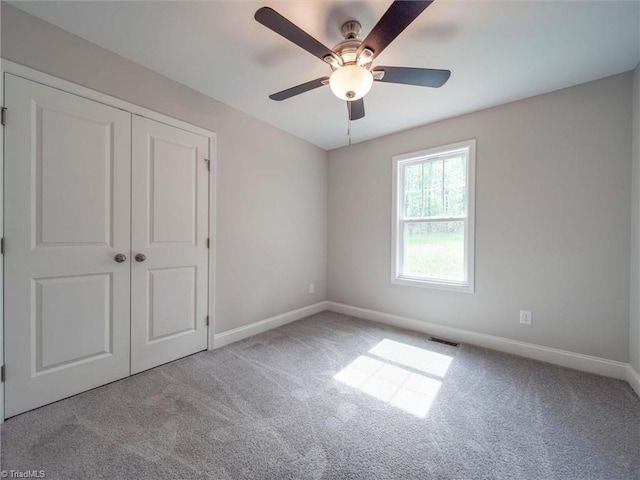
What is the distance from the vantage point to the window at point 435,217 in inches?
109

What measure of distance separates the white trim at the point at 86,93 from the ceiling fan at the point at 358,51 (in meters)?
1.16

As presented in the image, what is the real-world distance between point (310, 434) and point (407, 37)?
2.59 m

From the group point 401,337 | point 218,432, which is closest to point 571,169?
point 401,337

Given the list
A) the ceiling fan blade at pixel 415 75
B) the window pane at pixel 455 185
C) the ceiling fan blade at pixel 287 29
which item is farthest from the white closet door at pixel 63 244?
the window pane at pixel 455 185

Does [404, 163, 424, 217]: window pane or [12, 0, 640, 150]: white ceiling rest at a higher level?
[12, 0, 640, 150]: white ceiling

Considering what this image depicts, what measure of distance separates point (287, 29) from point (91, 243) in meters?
1.93

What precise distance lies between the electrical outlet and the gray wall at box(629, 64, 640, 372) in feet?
2.00

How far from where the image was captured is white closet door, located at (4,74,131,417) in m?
1.57

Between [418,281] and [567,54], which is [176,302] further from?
[567,54]

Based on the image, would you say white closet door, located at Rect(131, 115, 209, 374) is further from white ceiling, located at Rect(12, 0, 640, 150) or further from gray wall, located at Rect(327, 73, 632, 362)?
gray wall, located at Rect(327, 73, 632, 362)

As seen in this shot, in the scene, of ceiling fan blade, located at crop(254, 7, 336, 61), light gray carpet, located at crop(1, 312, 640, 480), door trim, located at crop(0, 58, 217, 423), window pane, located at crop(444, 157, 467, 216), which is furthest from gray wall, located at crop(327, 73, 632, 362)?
door trim, located at crop(0, 58, 217, 423)

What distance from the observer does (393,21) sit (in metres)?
1.24

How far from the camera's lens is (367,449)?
1370mm

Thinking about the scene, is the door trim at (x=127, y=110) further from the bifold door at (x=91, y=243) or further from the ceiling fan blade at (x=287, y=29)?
the ceiling fan blade at (x=287, y=29)
